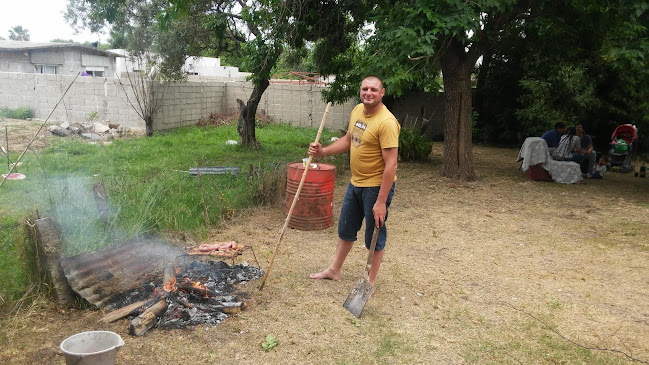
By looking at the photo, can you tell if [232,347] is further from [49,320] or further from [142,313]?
[49,320]

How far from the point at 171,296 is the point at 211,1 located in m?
10.5

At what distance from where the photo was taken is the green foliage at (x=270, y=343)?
Answer: 344 centimetres

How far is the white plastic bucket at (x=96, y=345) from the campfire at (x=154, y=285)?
1.28ft

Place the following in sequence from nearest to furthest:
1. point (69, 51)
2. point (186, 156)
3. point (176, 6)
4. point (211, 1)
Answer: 1. point (176, 6)
2. point (186, 156)
3. point (211, 1)
4. point (69, 51)

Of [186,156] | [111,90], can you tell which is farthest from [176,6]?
[111,90]

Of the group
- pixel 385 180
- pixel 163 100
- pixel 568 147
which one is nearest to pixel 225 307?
pixel 385 180

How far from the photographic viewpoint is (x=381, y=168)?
414 cm

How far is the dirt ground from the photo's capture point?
3.46 m

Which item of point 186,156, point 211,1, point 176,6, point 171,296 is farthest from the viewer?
point 211,1

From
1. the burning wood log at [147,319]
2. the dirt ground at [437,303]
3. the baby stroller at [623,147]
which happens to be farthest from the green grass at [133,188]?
the baby stroller at [623,147]

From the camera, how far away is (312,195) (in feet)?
20.6

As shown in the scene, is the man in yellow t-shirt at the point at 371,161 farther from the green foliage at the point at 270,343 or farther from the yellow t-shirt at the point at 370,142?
the green foliage at the point at 270,343

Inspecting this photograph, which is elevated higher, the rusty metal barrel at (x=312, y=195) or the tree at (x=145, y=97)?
the tree at (x=145, y=97)

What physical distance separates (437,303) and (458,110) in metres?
6.50
